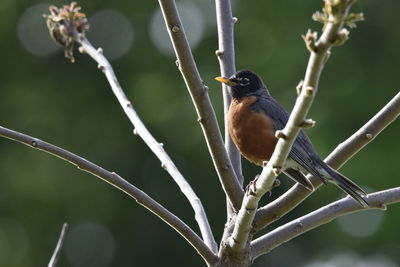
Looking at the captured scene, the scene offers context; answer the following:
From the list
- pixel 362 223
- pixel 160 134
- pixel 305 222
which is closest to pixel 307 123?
pixel 305 222

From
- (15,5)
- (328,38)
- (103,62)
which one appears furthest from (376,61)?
(328,38)

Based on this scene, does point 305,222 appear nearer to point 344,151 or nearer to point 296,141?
point 344,151

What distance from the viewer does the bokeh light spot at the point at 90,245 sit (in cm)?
1719

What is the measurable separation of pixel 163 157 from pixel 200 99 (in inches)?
21.3

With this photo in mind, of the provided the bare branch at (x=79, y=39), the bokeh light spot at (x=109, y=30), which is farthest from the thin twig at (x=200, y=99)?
the bokeh light spot at (x=109, y=30)

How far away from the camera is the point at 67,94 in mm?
19500

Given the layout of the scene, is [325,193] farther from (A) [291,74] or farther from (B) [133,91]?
(B) [133,91]

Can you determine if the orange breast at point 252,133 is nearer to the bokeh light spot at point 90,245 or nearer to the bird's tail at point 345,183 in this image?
the bird's tail at point 345,183

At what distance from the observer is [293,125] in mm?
2607

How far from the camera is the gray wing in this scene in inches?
189

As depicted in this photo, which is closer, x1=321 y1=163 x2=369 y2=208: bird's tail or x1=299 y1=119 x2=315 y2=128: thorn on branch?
x1=299 y1=119 x2=315 y2=128: thorn on branch

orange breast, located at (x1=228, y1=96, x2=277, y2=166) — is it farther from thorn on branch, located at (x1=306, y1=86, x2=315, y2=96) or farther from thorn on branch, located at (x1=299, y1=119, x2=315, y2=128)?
thorn on branch, located at (x1=306, y1=86, x2=315, y2=96)

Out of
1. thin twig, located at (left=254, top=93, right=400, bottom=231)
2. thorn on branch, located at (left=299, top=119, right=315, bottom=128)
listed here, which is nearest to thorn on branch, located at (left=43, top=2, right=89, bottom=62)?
thin twig, located at (left=254, top=93, right=400, bottom=231)

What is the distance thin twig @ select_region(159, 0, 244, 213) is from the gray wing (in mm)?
866
